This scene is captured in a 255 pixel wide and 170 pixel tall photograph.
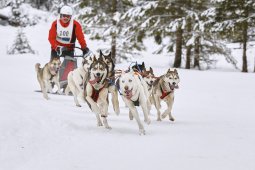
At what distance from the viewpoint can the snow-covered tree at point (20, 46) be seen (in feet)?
86.3

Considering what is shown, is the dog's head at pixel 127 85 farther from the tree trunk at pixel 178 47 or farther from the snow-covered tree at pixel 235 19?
the tree trunk at pixel 178 47

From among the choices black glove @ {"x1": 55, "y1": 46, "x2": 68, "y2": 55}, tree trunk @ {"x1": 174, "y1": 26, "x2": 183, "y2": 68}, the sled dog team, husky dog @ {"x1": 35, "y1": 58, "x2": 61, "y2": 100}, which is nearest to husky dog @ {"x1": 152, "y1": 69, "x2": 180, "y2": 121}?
the sled dog team

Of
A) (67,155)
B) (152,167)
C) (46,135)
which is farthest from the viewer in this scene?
(46,135)

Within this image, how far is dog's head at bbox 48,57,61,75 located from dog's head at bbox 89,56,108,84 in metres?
3.55

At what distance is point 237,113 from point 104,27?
15.3 meters

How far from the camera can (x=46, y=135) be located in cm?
533

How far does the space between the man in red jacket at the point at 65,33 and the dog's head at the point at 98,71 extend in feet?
9.94

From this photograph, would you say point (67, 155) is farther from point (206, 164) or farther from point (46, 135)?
point (206, 164)

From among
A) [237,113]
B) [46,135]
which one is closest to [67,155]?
[46,135]

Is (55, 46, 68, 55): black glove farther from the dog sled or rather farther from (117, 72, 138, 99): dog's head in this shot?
(117, 72, 138, 99): dog's head

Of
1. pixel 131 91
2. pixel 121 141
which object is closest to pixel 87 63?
pixel 131 91

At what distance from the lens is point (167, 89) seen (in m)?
7.43

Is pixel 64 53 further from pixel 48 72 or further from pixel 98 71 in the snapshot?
pixel 98 71

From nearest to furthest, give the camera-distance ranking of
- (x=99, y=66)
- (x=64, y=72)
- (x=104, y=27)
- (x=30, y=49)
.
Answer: (x=99, y=66) → (x=64, y=72) → (x=104, y=27) → (x=30, y=49)
